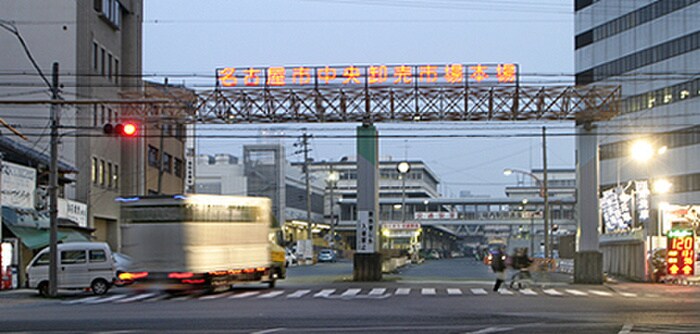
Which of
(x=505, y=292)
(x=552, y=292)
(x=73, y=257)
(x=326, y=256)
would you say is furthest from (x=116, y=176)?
(x=326, y=256)

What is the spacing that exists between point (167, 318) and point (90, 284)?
14.5 m

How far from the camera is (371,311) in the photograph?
24266mm

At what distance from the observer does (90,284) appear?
118 ft

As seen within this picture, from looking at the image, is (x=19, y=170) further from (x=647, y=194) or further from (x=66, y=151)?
(x=647, y=194)

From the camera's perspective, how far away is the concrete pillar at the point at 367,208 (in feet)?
139

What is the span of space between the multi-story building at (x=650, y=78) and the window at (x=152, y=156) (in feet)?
111

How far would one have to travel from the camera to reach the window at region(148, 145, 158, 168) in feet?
213

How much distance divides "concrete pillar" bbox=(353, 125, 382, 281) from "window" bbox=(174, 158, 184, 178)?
107 feet

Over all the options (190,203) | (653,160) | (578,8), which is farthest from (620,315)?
(578,8)

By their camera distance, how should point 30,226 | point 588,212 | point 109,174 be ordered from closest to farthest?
point 588,212, point 30,226, point 109,174

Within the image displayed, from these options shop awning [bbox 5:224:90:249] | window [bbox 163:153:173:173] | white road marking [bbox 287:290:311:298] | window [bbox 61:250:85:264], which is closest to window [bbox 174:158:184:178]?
window [bbox 163:153:173:173]

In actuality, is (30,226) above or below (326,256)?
above

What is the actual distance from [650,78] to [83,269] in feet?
200

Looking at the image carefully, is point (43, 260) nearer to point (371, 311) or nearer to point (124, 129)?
point (124, 129)
